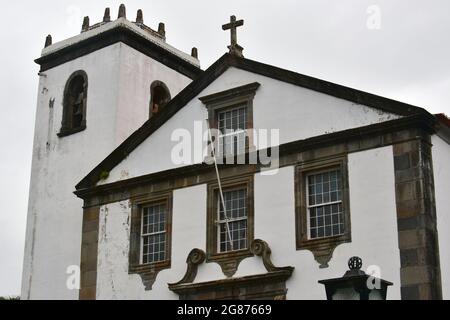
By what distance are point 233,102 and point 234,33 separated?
6.17ft

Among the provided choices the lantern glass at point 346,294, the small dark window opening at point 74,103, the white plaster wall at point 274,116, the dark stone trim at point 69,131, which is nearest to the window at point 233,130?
the white plaster wall at point 274,116

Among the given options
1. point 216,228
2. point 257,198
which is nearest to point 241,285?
point 216,228

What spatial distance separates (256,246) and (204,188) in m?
2.30

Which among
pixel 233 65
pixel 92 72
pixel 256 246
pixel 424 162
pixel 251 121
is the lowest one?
pixel 256 246

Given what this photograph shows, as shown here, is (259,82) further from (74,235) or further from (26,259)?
(26,259)

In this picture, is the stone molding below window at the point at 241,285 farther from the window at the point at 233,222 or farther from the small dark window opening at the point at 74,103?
the small dark window opening at the point at 74,103

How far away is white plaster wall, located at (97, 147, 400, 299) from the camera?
1891 centimetres

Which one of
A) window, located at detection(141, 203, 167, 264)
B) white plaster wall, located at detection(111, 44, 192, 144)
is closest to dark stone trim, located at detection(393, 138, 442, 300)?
window, located at detection(141, 203, 167, 264)

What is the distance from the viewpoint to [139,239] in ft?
74.3

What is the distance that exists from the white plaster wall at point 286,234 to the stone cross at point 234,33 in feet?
11.1

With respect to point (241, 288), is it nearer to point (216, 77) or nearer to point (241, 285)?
point (241, 285)

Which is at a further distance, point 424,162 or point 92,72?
point 92,72

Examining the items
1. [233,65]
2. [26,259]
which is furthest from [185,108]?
[26,259]

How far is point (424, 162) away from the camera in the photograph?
1909 cm
